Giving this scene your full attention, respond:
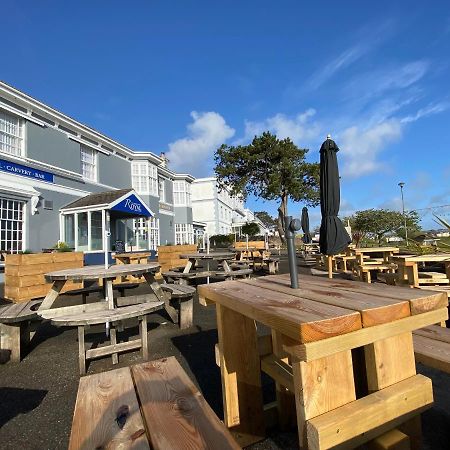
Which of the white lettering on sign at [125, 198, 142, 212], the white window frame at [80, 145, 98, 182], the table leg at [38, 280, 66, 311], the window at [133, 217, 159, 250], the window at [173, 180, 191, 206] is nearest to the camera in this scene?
the table leg at [38, 280, 66, 311]

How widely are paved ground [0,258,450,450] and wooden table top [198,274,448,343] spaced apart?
1109 mm

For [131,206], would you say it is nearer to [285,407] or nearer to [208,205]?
[285,407]

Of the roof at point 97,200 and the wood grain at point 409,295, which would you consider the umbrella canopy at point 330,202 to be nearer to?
the wood grain at point 409,295

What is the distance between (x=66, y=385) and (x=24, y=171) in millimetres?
11293

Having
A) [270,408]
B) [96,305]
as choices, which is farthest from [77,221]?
[270,408]

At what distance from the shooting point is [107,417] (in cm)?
132

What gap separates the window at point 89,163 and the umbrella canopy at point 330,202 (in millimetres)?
14415

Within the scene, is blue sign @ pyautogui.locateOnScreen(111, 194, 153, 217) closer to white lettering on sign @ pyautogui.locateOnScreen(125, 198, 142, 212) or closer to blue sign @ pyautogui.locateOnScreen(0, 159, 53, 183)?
white lettering on sign @ pyautogui.locateOnScreen(125, 198, 142, 212)

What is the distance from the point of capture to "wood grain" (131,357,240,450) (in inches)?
45.2

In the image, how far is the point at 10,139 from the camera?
1169 cm

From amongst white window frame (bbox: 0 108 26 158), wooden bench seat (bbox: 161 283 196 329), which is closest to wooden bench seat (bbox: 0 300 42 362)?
wooden bench seat (bbox: 161 283 196 329)

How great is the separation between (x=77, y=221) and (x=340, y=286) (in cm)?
1373

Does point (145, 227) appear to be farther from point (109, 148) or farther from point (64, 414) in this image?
point (64, 414)

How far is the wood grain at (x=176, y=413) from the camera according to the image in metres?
1.15
